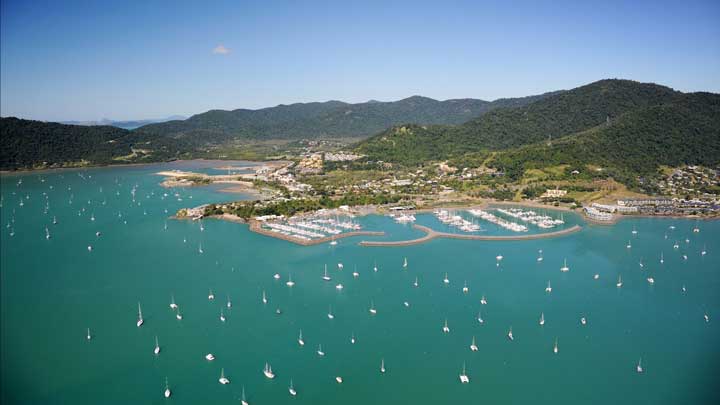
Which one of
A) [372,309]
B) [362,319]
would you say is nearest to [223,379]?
[362,319]

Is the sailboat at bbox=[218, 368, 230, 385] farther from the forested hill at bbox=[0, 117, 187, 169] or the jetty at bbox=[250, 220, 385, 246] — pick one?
the forested hill at bbox=[0, 117, 187, 169]

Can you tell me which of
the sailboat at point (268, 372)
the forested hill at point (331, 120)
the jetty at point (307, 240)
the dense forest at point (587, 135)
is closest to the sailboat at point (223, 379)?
the sailboat at point (268, 372)

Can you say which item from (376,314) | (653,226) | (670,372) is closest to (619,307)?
(670,372)

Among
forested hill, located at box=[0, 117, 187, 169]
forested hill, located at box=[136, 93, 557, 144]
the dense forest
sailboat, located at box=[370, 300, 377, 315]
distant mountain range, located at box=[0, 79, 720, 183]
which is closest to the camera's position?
sailboat, located at box=[370, 300, 377, 315]

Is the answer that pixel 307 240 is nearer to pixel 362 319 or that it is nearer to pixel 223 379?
pixel 362 319

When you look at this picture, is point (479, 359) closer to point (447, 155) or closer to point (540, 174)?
point (540, 174)

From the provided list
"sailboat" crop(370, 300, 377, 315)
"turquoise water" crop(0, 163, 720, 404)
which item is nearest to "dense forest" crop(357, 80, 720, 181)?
"turquoise water" crop(0, 163, 720, 404)
